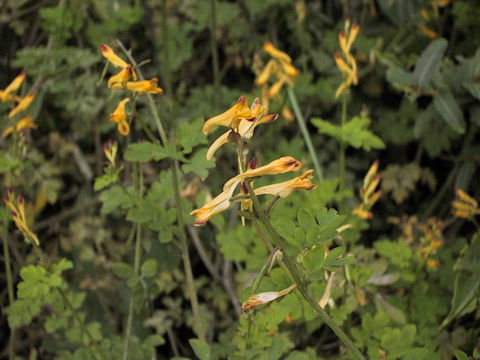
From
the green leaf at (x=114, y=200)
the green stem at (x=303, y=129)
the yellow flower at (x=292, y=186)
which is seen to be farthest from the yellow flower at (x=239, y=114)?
the green stem at (x=303, y=129)

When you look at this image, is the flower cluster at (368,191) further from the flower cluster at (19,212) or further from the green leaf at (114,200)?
the flower cluster at (19,212)

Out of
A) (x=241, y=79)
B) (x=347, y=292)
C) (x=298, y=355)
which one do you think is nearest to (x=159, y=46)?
(x=241, y=79)

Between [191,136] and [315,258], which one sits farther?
[191,136]

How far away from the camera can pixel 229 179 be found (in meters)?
1.80

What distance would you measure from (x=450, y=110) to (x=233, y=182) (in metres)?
1.19

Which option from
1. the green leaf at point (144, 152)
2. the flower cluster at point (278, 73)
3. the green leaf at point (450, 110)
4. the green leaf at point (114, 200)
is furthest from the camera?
the flower cluster at point (278, 73)

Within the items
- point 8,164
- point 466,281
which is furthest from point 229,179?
point 466,281

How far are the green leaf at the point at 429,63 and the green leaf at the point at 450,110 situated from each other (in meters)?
0.06

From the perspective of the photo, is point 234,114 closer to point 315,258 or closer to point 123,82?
point 315,258

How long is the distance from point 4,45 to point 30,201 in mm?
741

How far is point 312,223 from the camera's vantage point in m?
0.90

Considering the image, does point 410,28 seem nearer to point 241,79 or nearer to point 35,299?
point 241,79

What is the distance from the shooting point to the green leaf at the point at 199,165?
3.82 feet

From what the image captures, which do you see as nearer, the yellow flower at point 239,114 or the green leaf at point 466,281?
the yellow flower at point 239,114
